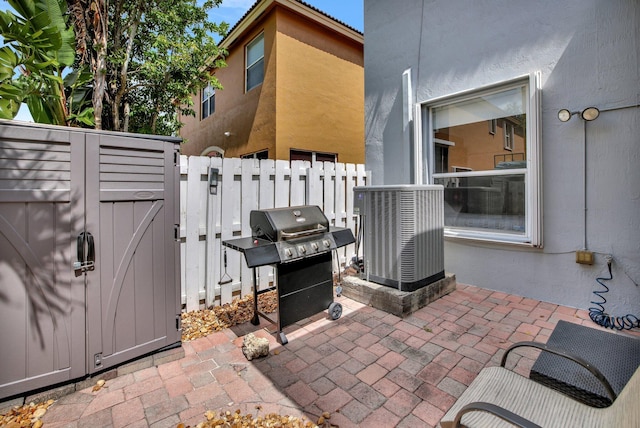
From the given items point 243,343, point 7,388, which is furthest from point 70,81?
point 243,343

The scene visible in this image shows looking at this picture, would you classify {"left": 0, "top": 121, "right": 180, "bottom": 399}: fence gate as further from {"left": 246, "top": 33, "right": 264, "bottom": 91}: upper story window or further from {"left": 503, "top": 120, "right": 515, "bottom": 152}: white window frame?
{"left": 246, "top": 33, "right": 264, "bottom": 91}: upper story window

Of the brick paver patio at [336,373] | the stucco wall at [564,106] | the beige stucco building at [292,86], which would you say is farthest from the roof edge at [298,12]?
the brick paver patio at [336,373]

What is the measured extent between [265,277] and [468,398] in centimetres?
326

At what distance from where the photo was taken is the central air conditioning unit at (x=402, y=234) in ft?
12.2

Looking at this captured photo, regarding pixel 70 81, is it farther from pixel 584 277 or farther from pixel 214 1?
pixel 584 277

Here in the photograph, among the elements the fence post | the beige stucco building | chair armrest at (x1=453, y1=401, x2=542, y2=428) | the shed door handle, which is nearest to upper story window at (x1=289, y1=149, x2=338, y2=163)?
the beige stucco building

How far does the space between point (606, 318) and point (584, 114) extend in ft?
7.72

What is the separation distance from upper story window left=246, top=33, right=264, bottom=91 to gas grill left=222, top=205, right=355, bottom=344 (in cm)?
643

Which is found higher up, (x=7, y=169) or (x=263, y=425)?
(x=7, y=169)

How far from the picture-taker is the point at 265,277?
176 inches

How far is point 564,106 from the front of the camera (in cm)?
368

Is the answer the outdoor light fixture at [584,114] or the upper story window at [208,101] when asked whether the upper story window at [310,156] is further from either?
the outdoor light fixture at [584,114]

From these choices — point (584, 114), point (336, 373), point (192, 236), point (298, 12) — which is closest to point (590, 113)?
point (584, 114)

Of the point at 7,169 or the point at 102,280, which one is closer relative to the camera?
the point at 7,169
